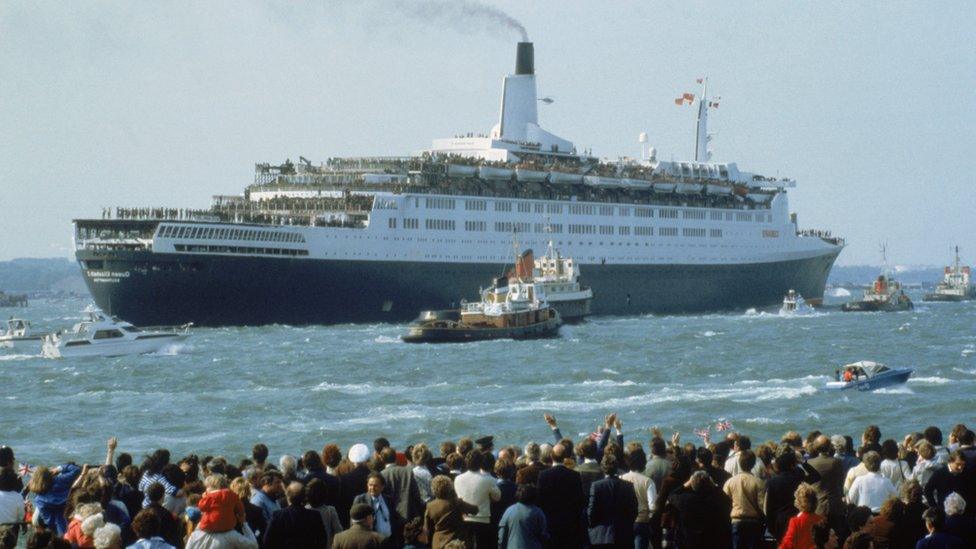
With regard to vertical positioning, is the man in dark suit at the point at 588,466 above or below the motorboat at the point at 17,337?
above

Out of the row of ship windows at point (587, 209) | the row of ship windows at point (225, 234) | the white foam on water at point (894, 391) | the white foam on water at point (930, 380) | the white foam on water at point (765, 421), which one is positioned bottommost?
the white foam on water at point (765, 421)

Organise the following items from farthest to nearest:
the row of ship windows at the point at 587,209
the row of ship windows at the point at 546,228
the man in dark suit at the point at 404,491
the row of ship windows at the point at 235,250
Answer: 1. the row of ship windows at the point at 587,209
2. the row of ship windows at the point at 546,228
3. the row of ship windows at the point at 235,250
4. the man in dark suit at the point at 404,491

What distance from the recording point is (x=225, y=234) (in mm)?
82500

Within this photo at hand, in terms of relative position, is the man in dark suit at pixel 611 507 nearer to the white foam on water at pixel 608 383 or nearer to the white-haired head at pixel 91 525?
the white-haired head at pixel 91 525

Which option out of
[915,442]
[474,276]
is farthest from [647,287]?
[915,442]

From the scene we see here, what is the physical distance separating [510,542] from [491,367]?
42575 millimetres

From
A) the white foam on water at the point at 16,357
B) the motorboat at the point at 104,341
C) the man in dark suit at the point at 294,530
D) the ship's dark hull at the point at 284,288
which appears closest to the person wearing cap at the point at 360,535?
the man in dark suit at the point at 294,530

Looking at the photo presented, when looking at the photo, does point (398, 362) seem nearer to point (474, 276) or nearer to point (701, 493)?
point (474, 276)

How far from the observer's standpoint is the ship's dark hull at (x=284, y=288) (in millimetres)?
79438

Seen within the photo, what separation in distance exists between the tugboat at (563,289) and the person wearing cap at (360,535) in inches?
2663

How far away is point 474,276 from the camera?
313 ft

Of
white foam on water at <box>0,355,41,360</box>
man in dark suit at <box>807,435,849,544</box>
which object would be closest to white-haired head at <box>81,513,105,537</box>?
man in dark suit at <box>807,435,849,544</box>

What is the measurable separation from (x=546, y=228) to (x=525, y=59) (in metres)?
20.9

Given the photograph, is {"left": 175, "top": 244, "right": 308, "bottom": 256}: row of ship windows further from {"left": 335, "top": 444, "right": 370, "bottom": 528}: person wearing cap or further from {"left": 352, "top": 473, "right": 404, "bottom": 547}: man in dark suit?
{"left": 352, "top": 473, "right": 404, "bottom": 547}: man in dark suit
